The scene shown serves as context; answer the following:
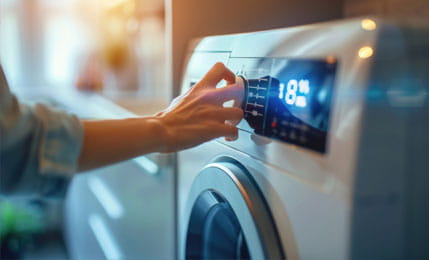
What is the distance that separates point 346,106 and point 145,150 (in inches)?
10.0

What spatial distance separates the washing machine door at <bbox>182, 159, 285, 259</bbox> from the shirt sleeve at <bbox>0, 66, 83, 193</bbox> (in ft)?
0.79

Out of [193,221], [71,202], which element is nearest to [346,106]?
[193,221]

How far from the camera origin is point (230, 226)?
72 cm

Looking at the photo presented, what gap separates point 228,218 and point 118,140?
0.27 meters

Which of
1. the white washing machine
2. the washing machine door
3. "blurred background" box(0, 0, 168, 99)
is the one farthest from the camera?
"blurred background" box(0, 0, 168, 99)

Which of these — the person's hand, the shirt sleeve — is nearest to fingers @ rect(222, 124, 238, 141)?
the person's hand

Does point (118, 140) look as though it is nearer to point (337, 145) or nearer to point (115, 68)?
point (337, 145)

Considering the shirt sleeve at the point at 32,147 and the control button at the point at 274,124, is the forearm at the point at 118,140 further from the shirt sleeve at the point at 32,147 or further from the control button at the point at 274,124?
the control button at the point at 274,124

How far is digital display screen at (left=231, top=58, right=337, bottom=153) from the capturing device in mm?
469

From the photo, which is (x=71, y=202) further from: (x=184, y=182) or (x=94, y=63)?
(x=184, y=182)

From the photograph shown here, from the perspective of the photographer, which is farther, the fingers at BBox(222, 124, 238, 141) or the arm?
the fingers at BBox(222, 124, 238, 141)

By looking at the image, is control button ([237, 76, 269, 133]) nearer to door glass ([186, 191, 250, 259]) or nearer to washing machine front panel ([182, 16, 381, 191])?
washing machine front panel ([182, 16, 381, 191])

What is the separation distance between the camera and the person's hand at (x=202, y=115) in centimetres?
58

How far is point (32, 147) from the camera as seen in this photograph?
45cm
